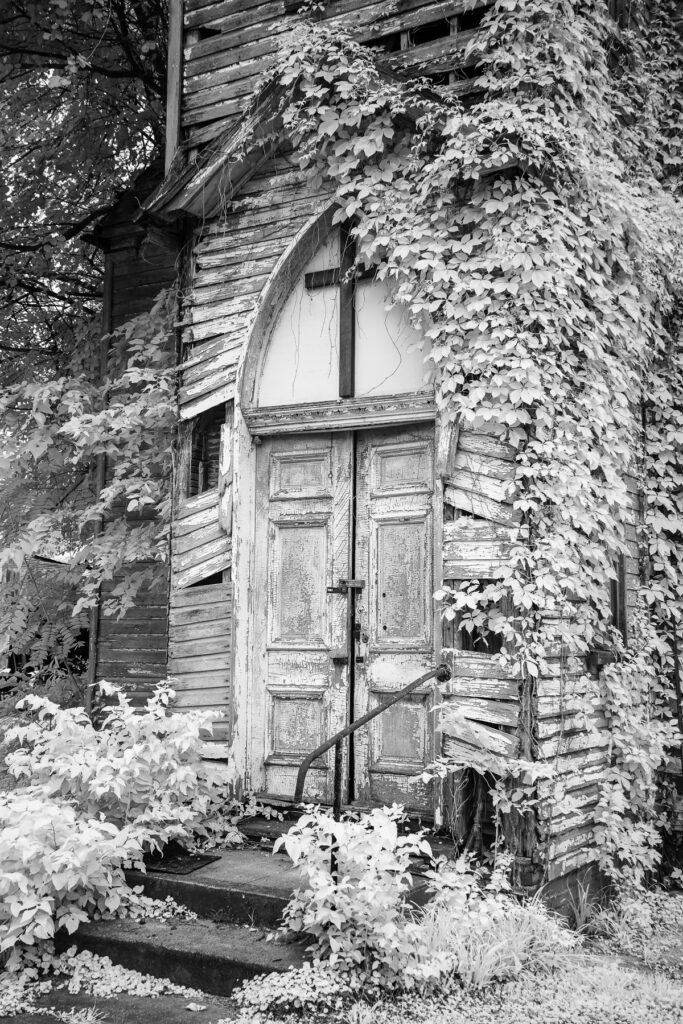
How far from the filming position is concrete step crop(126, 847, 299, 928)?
502 cm

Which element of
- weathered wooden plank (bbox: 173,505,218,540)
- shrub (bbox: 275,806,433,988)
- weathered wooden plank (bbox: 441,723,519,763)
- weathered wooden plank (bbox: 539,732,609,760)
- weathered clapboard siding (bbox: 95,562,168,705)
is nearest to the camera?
shrub (bbox: 275,806,433,988)

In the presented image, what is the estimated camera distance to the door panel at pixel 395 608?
612 centimetres

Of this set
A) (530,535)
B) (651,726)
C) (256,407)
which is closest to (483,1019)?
(530,535)

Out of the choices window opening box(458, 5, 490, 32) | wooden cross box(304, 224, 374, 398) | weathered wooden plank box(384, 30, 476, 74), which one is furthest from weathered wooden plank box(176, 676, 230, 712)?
window opening box(458, 5, 490, 32)

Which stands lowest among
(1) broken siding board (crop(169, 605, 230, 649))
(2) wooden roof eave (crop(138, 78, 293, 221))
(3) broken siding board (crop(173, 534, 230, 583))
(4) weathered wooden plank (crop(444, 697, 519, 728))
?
(4) weathered wooden plank (crop(444, 697, 519, 728))

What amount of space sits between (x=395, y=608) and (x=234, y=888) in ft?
6.69

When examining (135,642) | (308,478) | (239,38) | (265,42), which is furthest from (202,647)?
(239,38)

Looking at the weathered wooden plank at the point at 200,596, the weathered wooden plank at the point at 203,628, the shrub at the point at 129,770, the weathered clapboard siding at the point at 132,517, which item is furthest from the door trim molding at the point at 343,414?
the weathered clapboard siding at the point at 132,517

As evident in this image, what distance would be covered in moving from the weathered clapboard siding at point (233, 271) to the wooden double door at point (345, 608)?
692mm

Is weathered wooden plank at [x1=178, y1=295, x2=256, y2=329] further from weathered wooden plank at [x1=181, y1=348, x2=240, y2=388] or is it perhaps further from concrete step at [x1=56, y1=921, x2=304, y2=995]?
concrete step at [x1=56, y1=921, x2=304, y2=995]

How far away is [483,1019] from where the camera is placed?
14.0 feet

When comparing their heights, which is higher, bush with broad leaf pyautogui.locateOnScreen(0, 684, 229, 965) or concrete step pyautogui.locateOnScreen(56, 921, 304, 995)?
bush with broad leaf pyautogui.locateOnScreen(0, 684, 229, 965)

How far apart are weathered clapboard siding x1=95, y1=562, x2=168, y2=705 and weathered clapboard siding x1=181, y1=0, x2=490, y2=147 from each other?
422cm

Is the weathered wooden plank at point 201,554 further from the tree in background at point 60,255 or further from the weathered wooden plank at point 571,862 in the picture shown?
the weathered wooden plank at point 571,862
